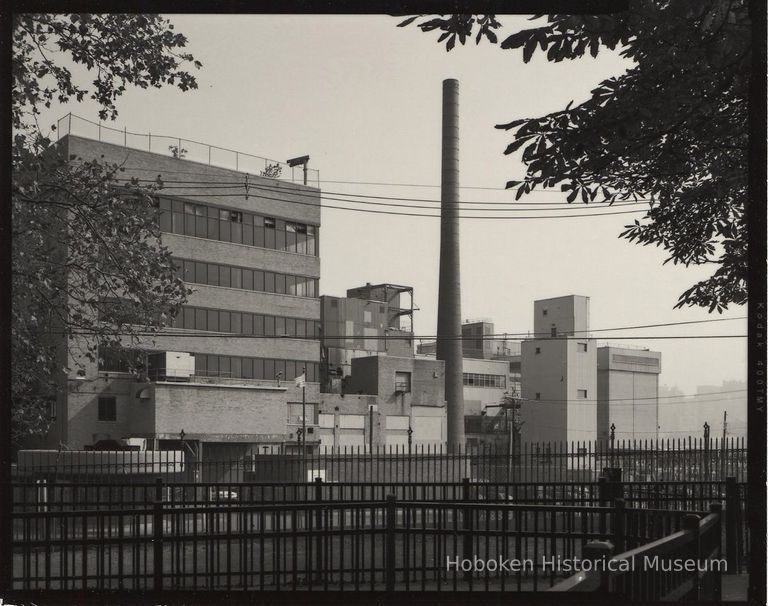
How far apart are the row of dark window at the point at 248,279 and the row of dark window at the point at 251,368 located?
4.57 metres

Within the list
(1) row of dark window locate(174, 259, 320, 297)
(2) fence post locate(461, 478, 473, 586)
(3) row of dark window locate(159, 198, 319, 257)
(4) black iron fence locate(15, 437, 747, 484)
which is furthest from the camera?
(1) row of dark window locate(174, 259, 320, 297)

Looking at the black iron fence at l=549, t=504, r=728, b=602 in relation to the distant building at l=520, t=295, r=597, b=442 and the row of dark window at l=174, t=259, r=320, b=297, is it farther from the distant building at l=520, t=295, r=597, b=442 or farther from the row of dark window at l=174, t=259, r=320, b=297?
the distant building at l=520, t=295, r=597, b=442

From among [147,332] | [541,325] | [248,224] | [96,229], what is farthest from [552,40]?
[541,325]

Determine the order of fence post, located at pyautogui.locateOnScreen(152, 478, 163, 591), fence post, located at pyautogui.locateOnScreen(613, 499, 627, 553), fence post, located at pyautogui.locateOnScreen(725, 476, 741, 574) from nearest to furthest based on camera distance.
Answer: fence post, located at pyautogui.locateOnScreen(152, 478, 163, 591) < fence post, located at pyautogui.locateOnScreen(613, 499, 627, 553) < fence post, located at pyautogui.locateOnScreen(725, 476, 741, 574)

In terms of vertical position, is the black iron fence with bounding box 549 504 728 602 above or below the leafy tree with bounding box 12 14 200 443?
below

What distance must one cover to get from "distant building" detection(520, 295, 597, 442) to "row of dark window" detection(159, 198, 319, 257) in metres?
28.1

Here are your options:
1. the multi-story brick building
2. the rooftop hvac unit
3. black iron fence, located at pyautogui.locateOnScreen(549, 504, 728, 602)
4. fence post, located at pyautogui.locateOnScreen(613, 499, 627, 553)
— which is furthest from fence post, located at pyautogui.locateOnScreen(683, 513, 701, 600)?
the rooftop hvac unit

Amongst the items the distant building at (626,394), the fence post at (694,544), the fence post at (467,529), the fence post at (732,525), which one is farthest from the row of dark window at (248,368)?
the fence post at (694,544)

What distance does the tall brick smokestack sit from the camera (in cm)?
4500

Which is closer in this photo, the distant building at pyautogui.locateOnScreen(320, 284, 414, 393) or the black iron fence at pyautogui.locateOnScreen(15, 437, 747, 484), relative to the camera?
the black iron fence at pyautogui.locateOnScreen(15, 437, 747, 484)

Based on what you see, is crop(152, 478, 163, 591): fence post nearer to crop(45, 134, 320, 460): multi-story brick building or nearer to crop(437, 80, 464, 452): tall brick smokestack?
crop(437, 80, 464, 452): tall brick smokestack

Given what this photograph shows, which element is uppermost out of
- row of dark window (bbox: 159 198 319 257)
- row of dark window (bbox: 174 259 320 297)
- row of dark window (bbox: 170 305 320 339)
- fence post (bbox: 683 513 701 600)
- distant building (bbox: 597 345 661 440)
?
row of dark window (bbox: 159 198 319 257)

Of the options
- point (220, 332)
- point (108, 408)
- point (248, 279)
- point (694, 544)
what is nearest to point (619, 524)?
point (694, 544)

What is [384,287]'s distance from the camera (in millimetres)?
81500
